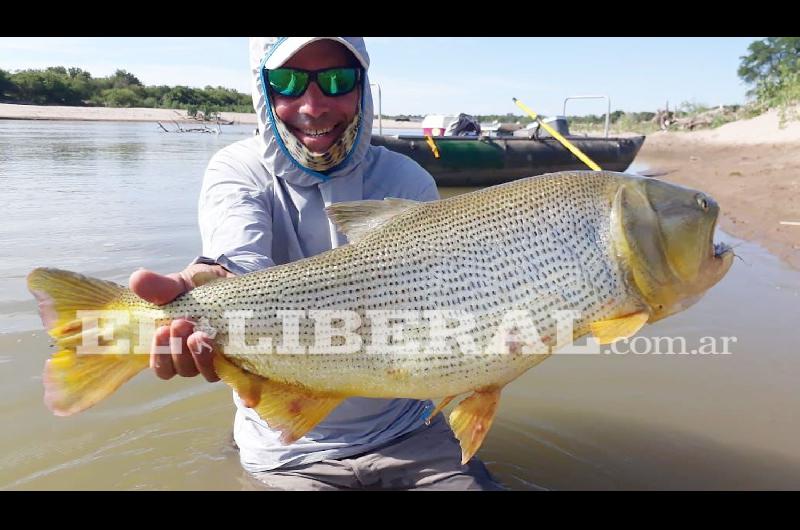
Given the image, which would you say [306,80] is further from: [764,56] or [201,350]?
[764,56]

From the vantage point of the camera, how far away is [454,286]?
2.20m

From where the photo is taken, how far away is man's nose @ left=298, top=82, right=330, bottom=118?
3023 millimetres

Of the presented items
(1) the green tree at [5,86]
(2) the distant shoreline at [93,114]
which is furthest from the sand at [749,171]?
(1) the green tree at [5,86]

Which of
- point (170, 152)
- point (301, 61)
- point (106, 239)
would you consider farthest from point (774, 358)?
point (170, 152)

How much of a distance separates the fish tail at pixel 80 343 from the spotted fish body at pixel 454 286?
0.24m

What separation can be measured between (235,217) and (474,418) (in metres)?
1.42

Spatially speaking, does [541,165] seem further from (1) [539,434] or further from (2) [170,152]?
(2) [170,152]

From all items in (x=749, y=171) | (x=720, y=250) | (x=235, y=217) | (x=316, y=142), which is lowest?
(x=720, y=250)

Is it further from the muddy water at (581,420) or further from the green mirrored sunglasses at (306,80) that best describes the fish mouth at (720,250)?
the muddy water at (581,420)

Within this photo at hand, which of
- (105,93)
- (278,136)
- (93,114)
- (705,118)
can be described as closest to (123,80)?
(105,93)

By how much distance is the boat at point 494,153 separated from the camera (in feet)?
51.0

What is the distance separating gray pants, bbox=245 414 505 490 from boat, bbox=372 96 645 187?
38.2 feet

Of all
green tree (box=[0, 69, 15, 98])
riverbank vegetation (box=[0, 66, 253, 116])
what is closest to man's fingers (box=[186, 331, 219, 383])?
riverbank vegetation (box=[0, 66, 253, 116])

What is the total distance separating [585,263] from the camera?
7.15 feet
